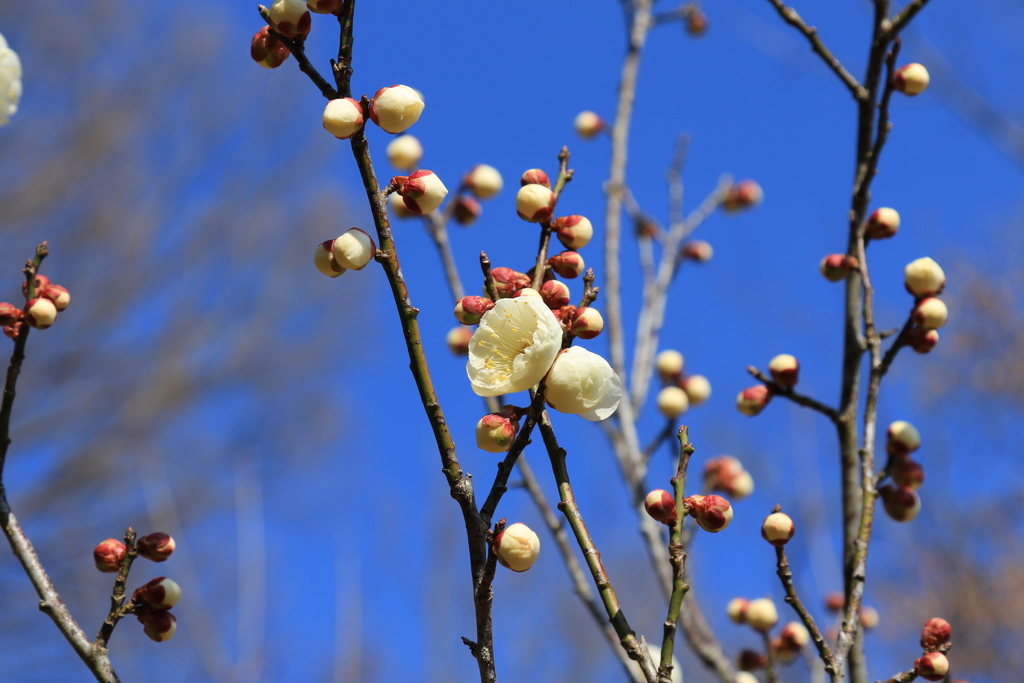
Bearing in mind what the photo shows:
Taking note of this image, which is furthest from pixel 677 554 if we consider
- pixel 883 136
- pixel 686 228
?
pixel 686 228

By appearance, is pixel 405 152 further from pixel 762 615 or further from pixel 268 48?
pixel 762 615

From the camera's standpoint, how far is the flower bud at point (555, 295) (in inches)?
39.4

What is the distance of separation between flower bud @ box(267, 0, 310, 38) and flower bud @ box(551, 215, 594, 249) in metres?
0.40

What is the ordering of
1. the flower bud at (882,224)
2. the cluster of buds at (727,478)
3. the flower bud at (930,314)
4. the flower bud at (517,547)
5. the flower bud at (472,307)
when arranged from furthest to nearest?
the cluster of buds at (727,478) < the flower bud at (882,224) < the flower bud at (930,314) < the flower bud at (472,307) < the flower bud at (517,547)

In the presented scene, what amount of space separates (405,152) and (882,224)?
1094mm

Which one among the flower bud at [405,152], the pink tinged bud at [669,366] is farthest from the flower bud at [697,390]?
the flower bud at [405,152]

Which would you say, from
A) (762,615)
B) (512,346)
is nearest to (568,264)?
(512,346)

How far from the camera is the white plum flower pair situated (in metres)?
0.87

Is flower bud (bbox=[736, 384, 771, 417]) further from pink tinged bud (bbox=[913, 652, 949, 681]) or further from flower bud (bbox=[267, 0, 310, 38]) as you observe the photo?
flower bud (bbox=[267, 0, 310, 38])

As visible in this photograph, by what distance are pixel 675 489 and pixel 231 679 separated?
227 centimetres

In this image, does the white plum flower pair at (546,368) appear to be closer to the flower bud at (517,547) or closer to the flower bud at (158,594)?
the flower bud at (517,547)

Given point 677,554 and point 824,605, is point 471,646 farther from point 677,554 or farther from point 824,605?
point 824,605

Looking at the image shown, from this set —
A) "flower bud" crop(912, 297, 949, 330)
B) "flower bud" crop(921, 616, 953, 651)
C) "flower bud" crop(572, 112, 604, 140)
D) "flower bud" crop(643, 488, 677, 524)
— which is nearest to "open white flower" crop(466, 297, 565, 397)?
Answer: "flower bud" crop(643, 488, 677, 524)

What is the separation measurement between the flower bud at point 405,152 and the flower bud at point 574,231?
0.97 metres
